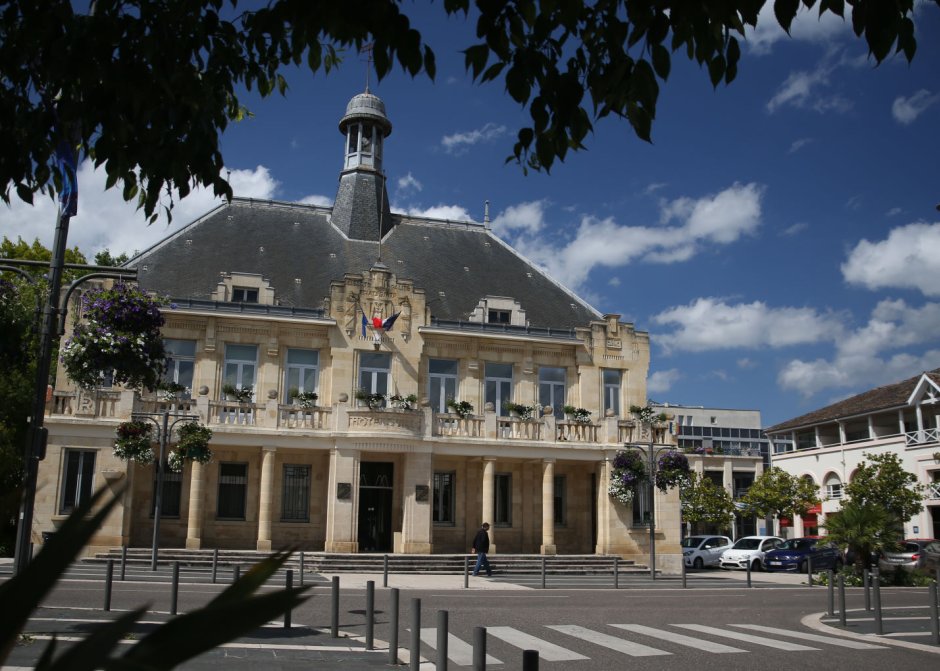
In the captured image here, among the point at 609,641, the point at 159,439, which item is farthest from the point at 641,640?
the point at 159,439

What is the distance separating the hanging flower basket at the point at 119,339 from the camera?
47.3 feet

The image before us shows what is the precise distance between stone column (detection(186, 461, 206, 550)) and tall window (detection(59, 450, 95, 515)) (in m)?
3.23

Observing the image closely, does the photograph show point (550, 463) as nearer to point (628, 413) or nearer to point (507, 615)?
point (628, 413)

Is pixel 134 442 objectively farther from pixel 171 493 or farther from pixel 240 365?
pixel 240 365

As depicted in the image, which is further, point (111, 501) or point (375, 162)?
point (375, 162)

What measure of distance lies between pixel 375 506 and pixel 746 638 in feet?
68.3

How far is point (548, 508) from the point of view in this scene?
32969 mm

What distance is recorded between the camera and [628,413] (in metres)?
35.6

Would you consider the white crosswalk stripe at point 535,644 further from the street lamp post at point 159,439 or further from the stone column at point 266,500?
the stone column at point 266,500

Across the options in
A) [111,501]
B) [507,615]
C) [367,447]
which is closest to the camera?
[111,501]

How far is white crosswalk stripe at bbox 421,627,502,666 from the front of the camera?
36.0ft

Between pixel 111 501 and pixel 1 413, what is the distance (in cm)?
3444

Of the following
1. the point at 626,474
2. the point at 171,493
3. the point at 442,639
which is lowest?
the point at 442,639

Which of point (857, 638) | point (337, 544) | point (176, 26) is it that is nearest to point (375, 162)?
point (337, 544)
